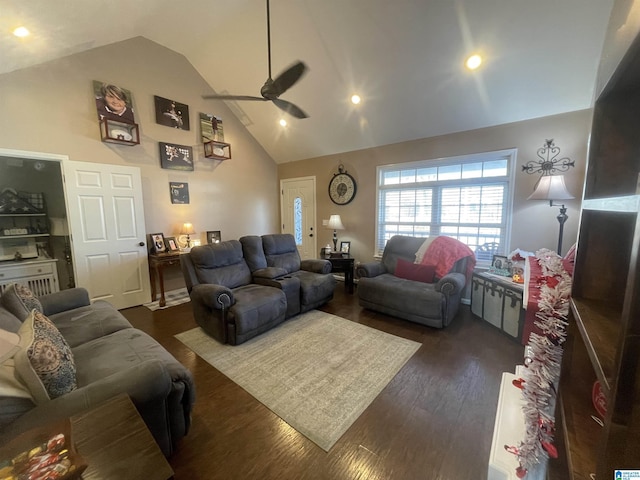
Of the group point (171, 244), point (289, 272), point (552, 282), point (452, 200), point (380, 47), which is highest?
point (380, 47)

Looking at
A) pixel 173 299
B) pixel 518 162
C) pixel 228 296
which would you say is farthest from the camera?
pixel 173 299

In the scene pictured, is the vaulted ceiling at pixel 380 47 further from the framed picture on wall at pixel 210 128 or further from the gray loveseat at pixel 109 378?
the gray loveseat at pixel 109 378

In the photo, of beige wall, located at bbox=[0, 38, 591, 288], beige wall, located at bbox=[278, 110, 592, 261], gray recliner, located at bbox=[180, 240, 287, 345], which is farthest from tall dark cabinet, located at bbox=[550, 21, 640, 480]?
beige wall, located at bbox=[0, 38, 591, 288]

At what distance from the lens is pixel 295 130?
16.1 ft

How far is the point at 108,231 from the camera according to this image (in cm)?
367

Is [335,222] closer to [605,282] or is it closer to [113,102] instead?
[113,102]

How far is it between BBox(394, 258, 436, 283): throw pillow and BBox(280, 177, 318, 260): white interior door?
234 centimetres

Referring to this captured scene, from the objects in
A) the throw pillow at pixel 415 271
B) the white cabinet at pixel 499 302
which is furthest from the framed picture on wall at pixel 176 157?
the white cabinet at pixel 499 302

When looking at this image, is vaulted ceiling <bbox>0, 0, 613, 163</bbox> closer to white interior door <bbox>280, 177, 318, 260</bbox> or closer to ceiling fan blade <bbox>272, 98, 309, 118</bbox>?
ceiling fan blade <bbox>272, 98, 309, 118</bbox>

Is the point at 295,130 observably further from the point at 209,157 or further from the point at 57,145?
the point at 57,145

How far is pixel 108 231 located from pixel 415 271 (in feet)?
14.3

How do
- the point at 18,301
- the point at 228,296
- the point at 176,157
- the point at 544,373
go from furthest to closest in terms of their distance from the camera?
the point at 176,157
the point at 228,296
the point at 18,301
the point at 544,373

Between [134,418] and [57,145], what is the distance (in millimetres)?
3954

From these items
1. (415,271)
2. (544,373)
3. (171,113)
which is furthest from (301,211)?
(544,373)
